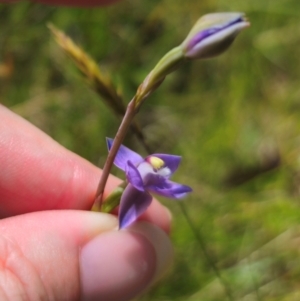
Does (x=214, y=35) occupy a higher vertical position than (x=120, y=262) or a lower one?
higher

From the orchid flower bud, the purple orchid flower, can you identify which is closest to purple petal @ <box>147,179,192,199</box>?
the purple orchid flower

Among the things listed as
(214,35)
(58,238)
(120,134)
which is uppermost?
(214,35)

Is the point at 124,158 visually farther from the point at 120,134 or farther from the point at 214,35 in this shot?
the point at 214,35

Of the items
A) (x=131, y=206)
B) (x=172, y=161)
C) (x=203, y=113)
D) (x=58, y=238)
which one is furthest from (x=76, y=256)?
(x=203, y=113)

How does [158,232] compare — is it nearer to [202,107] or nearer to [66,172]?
[66,172]

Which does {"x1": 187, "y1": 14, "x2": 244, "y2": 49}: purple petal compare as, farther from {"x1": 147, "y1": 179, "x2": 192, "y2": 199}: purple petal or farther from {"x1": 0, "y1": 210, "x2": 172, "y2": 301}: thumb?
{"x1": 0, "y1": 210, "x2": 172, "y2": 301}: thumb

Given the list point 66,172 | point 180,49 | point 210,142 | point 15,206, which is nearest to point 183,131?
point 210,142
